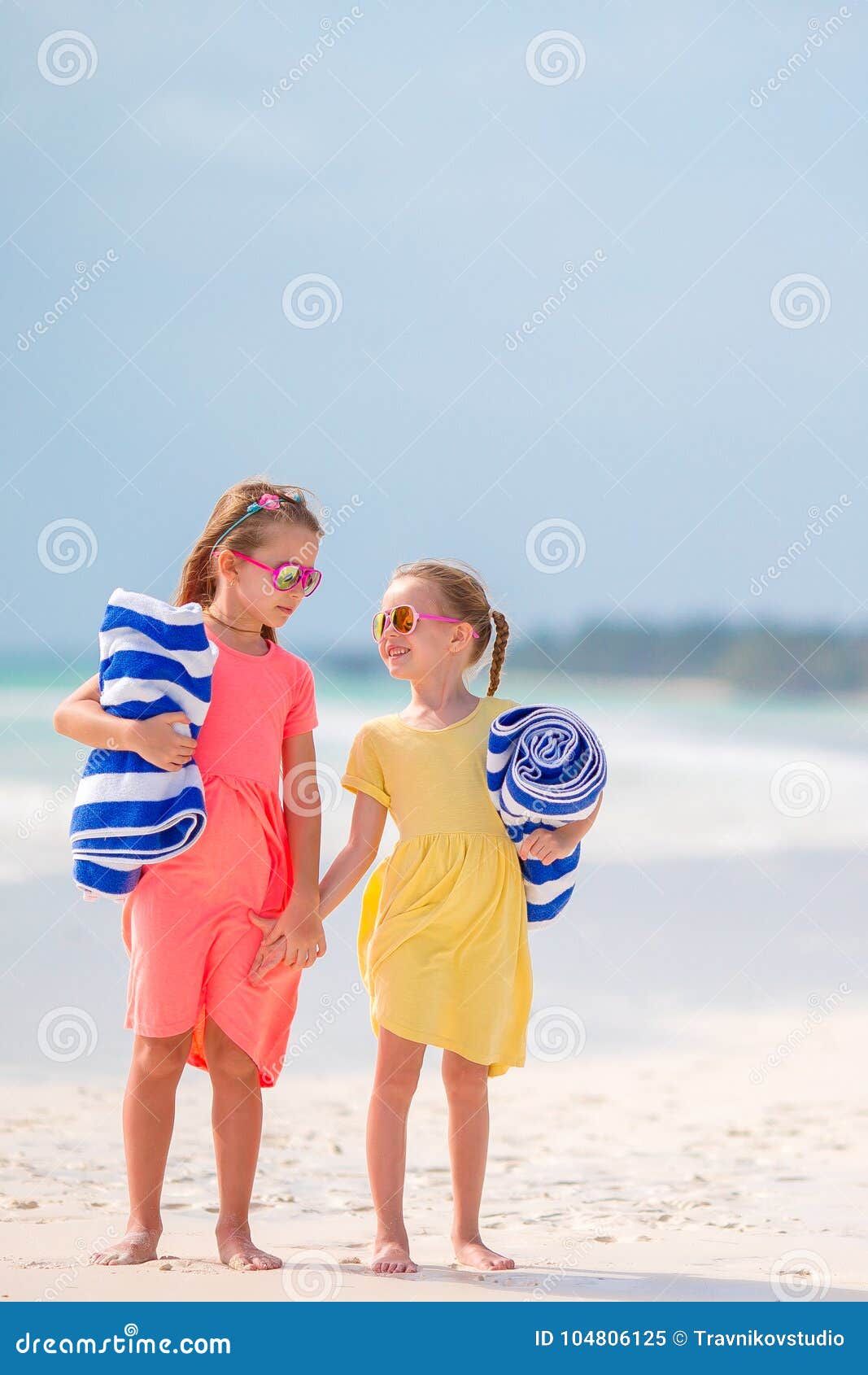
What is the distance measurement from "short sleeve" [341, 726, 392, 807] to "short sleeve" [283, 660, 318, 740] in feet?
0.40

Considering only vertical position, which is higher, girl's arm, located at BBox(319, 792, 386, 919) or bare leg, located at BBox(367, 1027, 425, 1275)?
girl's arm, located at BBox(319, 792, 386, 919)

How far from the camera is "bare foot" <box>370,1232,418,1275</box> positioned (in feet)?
8.67

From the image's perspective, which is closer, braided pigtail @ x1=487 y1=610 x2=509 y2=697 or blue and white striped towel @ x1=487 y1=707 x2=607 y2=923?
blue and white striped towel @ x1=487 y1=707 x2=607 y2=923

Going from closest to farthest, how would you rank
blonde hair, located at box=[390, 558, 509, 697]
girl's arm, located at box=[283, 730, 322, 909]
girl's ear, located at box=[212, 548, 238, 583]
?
girl's arm, located at box=[283, 730, 322, 909] < girl's ear, located at box=[212, 548, 238, 583] < blonde hair, located at box=[390, 558, 509, 697]

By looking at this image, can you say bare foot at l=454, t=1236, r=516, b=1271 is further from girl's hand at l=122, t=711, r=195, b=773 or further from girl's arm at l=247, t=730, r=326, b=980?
girl's hand at l=122, t=711, r=195, b=773

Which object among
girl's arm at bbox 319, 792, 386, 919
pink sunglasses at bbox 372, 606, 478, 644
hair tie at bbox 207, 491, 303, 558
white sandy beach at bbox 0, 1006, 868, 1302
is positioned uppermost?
hair tie at bbox 207, 491, 303, 558

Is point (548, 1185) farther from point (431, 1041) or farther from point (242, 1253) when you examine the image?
point (242, 1253)

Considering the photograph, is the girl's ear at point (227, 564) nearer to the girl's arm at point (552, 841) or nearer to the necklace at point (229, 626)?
the necklace at point (229, 626)

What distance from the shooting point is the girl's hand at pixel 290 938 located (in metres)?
2.77

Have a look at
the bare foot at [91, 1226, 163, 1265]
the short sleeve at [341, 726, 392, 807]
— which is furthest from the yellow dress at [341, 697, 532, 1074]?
the bare foot at [91, 1226, 163, 1265]

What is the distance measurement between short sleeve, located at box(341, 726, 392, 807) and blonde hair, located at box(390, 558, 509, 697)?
339 mm

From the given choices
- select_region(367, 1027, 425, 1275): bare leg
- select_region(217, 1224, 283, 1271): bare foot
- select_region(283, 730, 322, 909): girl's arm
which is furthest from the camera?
select_region(283, 730, 322, 909): girl's arm

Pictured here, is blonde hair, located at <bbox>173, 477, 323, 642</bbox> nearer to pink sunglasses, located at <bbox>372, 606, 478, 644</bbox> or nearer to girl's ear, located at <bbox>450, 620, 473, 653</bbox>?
pink sunglasses, located at <bbox>372, 606, 478, 644</bbox>

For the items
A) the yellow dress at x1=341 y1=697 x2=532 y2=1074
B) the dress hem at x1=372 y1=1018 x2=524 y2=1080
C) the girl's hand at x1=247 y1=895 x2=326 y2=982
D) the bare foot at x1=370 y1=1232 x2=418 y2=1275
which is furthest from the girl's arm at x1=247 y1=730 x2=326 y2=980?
the bare foot at x1=370 y1=1232 x2=418 y2=1275
